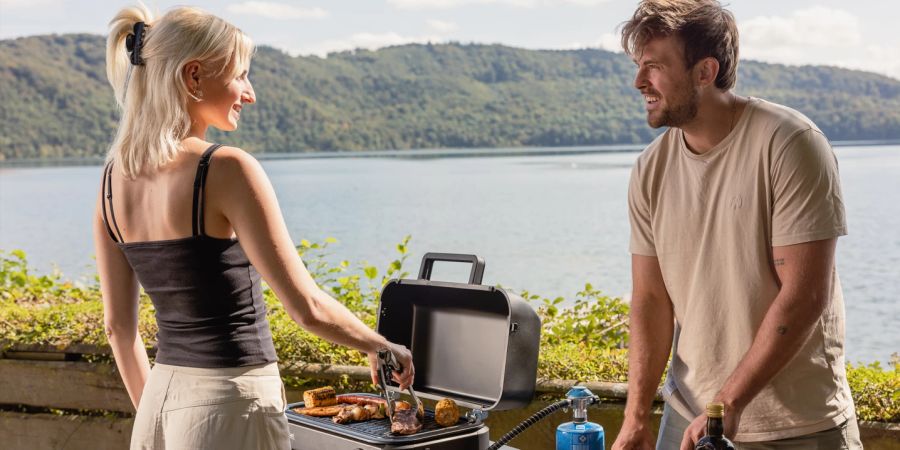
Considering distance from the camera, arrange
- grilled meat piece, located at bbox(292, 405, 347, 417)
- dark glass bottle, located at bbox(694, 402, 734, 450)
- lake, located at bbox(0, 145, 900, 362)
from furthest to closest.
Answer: lake, located at bbox(0, 145, 900, 362) → grilled meat piece, located at bbox(292, 405, 347, 417) → dark glass bottle, located at bbox(694, 402, 734, 450)

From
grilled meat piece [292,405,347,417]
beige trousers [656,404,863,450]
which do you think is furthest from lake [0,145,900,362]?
beige trousers [656,404,863,450]

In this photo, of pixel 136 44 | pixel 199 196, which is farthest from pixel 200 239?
pixel 136 44

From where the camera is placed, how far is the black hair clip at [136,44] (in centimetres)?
198

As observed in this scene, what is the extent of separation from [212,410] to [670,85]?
45.5 inches

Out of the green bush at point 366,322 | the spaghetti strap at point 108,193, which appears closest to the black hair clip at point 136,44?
the spaghetti strap at point 108,193

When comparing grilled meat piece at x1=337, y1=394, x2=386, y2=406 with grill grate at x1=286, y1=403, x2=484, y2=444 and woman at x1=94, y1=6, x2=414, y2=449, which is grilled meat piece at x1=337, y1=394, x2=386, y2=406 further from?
woman at x1=94, y1=6, x2=414, y2=449

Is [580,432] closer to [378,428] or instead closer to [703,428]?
[703,428]

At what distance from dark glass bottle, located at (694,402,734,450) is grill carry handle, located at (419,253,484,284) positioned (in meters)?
0.98

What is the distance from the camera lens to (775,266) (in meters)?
1.94

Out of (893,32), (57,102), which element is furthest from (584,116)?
(893,32)

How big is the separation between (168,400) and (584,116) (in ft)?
134

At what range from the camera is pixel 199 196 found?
1.85 m

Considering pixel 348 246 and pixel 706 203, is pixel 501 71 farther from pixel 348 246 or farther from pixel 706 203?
pixel 706 203

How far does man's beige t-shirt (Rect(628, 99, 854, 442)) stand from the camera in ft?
6.16
